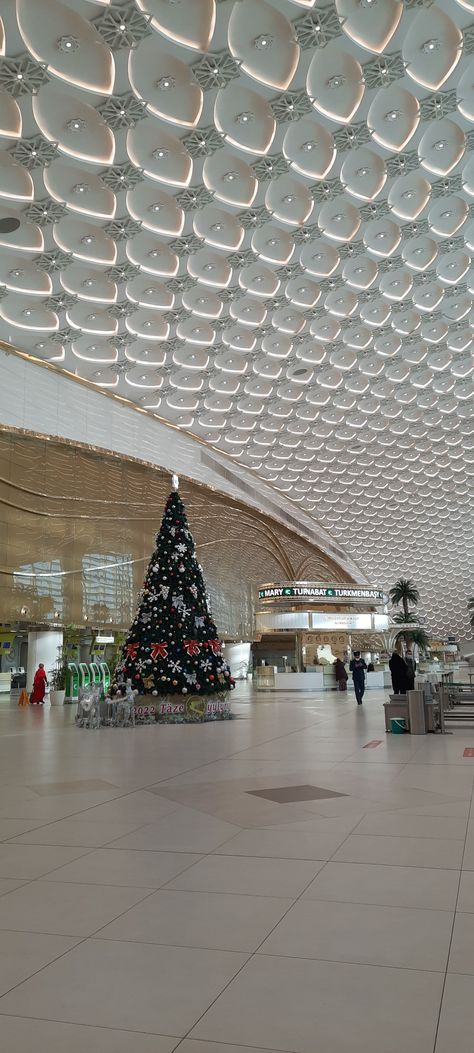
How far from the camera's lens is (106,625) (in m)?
29.0

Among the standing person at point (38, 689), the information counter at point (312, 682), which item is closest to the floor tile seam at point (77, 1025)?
the standing person at point (38, 689)

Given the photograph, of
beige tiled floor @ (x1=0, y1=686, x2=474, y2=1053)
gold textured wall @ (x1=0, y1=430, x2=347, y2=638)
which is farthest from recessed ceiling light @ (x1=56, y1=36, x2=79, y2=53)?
gold textured wall @ (x1=0, y1=430, x2=347, y2=638)

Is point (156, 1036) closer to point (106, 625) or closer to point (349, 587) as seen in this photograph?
point (106, 625)

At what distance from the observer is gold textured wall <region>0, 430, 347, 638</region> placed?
25.1 m

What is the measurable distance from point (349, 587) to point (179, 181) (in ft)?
91.5

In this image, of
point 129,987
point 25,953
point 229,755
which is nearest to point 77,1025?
point 129,987

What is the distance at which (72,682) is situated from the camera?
24.9 metres

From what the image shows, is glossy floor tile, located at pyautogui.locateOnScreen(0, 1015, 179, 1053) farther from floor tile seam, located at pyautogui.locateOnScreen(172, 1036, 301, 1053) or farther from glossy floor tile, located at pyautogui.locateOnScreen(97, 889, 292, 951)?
glossy floor tile, located at pyautogui.locateOnScreen(97, 889, 292, 951)

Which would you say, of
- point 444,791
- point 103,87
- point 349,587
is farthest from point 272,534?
point 444,791

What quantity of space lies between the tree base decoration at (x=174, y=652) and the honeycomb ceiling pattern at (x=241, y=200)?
8.97m

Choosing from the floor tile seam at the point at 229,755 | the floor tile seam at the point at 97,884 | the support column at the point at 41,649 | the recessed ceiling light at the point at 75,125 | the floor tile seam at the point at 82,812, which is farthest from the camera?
the support column at the point at 41,649

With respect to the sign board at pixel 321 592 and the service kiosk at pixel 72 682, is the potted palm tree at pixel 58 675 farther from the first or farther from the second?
the sign board at pixel 321 592

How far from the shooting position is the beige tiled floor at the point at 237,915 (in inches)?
91.7

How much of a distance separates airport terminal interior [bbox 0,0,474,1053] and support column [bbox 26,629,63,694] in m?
0.13
